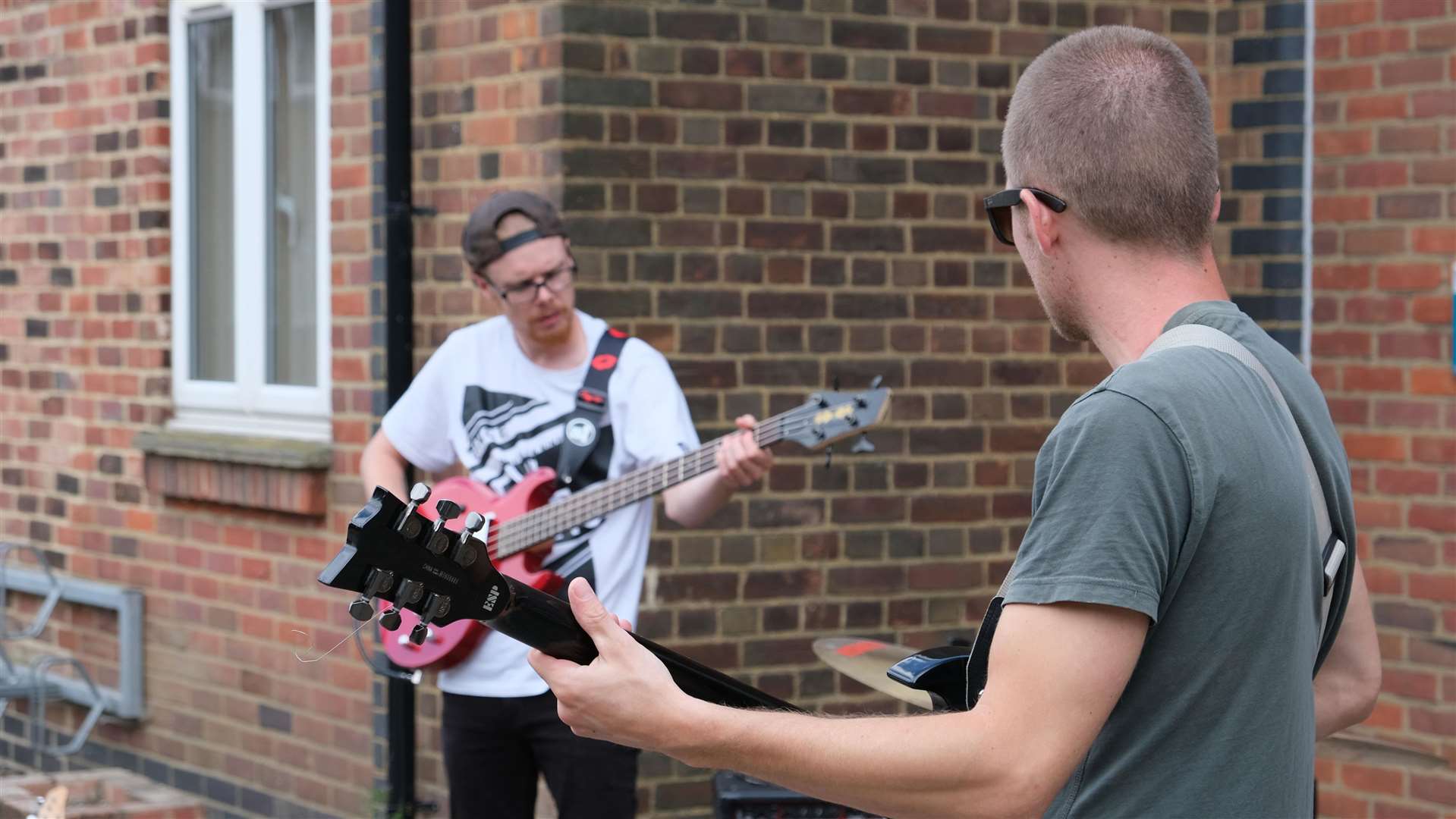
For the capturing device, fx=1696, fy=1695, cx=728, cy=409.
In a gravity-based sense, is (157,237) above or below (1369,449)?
above

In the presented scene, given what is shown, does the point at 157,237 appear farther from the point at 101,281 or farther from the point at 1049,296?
the point at 1049,296

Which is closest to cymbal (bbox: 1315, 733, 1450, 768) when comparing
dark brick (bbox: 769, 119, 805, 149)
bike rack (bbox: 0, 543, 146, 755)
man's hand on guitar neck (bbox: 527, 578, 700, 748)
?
dark brick (bbox: 769, 119, 805, 149)

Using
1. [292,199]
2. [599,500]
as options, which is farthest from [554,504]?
[292,199]

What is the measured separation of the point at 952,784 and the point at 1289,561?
396 mm

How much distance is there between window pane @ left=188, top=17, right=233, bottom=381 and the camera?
20.6 ft

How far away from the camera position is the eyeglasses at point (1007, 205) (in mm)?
1826

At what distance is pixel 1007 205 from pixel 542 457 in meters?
2.10

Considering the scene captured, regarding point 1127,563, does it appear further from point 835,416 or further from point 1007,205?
point 835,416

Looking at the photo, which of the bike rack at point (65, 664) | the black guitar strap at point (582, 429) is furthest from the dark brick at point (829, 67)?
the bike rack at point (65, 664)

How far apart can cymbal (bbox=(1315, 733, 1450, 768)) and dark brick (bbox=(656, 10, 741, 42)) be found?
2625mm

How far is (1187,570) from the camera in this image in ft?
5.38

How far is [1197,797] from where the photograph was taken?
1678mm

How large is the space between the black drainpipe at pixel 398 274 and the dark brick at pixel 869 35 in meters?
1.34

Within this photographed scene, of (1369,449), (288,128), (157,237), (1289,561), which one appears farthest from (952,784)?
(157,237)
